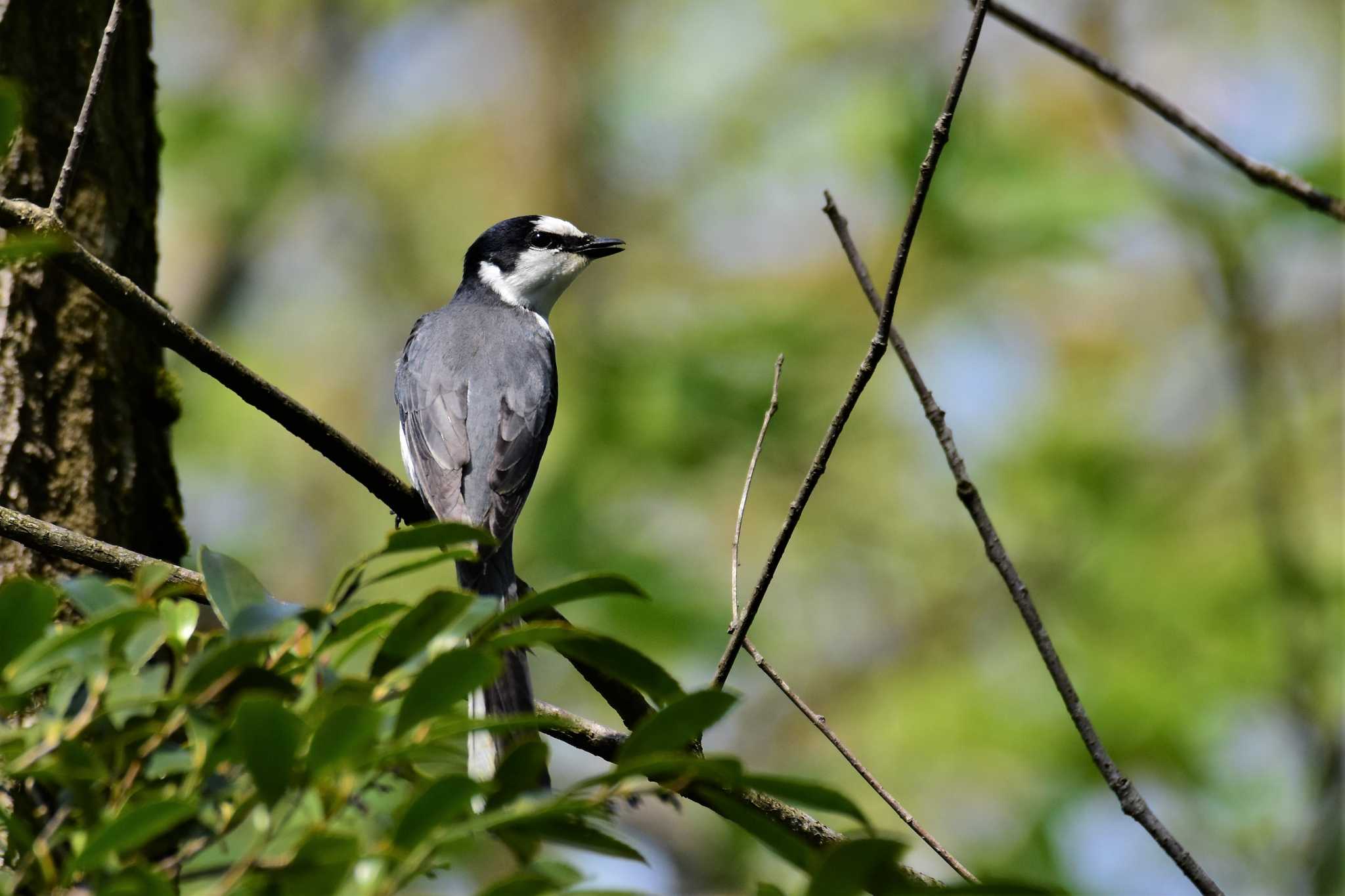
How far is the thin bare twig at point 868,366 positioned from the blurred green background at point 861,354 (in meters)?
2.56

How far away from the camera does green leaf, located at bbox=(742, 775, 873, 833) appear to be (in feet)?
4.63

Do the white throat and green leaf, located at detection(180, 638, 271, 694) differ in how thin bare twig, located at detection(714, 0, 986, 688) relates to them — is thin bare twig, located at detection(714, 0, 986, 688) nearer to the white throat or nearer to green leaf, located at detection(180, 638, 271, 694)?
green leaf, located at detection(180, 638, 271, 694)

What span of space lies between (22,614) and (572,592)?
0.62m

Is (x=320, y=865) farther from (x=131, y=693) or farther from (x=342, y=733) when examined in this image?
(x=131, y=693)

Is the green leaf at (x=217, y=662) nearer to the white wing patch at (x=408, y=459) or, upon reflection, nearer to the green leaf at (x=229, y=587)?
the green leaf at (x=229, y=587)

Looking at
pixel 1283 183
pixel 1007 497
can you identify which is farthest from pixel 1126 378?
pixel 1283 183

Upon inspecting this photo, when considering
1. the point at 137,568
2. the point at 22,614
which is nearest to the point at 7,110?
the point at 22,614

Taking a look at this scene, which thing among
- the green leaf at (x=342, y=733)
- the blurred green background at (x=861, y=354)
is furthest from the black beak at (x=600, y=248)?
the green leaf at (x=342, y=733)

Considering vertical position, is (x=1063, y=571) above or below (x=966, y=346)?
below

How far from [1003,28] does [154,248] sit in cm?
1008

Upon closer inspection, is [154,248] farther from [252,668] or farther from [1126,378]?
[1126,378]

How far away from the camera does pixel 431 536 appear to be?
1668 mm

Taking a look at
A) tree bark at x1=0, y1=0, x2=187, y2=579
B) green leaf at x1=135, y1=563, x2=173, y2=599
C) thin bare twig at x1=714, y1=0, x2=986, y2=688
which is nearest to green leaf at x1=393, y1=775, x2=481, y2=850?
green leaf at x1=135, y1=563, x2=173, y2=599

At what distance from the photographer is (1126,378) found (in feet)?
38.4
